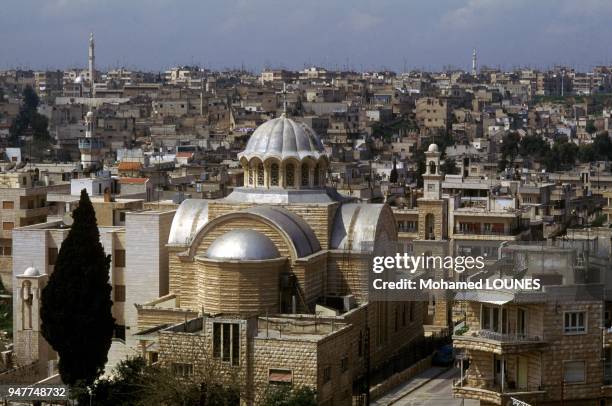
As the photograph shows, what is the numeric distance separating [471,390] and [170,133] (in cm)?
8022

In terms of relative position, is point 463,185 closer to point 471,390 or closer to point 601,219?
point 601,219

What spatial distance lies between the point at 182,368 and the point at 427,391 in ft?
17.4

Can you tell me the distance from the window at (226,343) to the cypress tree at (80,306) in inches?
121

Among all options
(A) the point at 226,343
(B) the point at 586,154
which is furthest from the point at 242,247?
(B) the point at 586,154

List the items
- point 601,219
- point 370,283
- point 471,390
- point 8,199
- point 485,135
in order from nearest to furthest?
point 471,390
point 370,283
point 8,199
point 601,219
point 485,135

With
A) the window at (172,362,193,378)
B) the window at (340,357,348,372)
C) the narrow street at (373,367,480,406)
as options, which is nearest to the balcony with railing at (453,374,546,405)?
the narrow street at (373,367,480,406)

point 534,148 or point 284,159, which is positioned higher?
point 284,159

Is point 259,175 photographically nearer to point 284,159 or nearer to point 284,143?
point 284,159

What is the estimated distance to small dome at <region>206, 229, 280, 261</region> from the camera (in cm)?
2427

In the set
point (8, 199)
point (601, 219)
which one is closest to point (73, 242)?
point (8, 199)

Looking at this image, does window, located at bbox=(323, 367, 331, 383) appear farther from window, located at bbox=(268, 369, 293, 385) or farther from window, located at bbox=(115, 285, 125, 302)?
window, located at bbox=(115, 285, 125, 302)

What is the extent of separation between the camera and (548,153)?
87.4 metres

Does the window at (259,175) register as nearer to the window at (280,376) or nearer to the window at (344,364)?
the window at (344,364)

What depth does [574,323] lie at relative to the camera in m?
19.7
